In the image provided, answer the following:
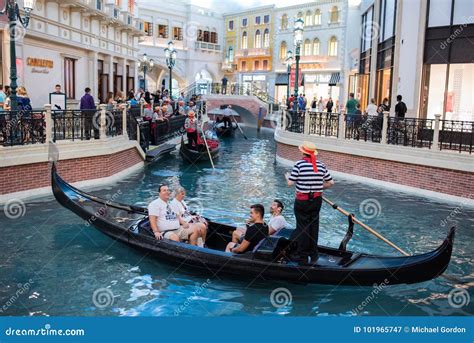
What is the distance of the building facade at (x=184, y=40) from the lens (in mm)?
35469

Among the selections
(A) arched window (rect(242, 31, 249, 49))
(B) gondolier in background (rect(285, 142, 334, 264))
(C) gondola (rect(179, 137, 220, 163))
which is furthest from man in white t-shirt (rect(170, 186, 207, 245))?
(A) arched window (rect(242, 31, 249, 49))

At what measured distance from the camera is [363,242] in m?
7.67

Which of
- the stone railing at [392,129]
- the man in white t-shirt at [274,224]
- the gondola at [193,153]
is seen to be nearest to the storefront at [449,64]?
the stone railing at [392,129]

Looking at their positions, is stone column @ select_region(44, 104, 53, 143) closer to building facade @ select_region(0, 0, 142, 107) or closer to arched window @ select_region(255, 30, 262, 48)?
building facade @ select_region(0, 0, 142, 107)

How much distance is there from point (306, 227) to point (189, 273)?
156cm

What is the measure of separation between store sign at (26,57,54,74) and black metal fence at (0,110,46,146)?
4.22 m

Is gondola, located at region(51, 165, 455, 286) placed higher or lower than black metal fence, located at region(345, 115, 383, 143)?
lower

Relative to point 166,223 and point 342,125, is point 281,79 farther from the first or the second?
point 166,223

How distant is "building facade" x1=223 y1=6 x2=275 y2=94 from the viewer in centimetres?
3800

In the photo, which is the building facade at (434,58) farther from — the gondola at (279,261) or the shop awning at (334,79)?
the shop awning at (334,79)

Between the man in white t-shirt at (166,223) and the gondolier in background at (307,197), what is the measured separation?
1.40 meters

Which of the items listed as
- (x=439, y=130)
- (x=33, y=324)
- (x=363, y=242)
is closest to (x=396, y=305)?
(x=363, y=242)

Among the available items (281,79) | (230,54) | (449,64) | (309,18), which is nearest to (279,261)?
(449,64)

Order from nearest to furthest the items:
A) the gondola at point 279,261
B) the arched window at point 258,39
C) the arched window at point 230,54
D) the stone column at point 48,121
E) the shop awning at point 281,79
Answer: the gondola at point 279,261 < the stone column at point 48,121 < the shop awning at point 281,79 < the arched window at point 258,39 < the arched window at point 230,54
